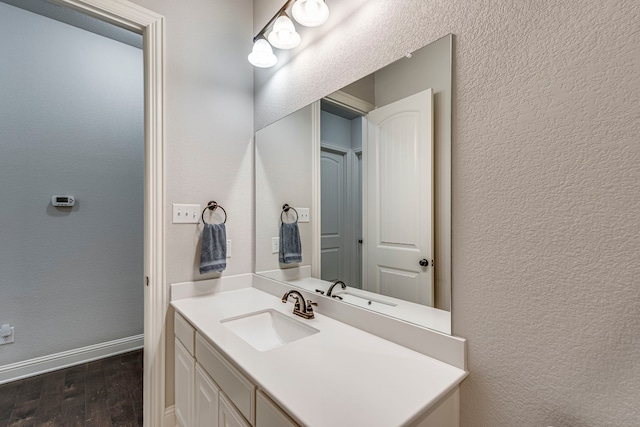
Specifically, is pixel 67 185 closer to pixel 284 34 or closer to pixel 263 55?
pixel 263 55

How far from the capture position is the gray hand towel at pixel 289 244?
1740 mm

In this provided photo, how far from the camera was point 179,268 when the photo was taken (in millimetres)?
1696

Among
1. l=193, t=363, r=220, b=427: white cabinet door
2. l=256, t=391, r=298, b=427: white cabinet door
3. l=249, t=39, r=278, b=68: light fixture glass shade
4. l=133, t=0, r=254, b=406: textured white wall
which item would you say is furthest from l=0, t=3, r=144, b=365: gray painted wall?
l=256, t=391, r=298, b=427: white cabinet door

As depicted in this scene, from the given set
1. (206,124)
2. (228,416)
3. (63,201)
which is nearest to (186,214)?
(206,124)

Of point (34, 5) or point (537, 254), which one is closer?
point (537, 254)

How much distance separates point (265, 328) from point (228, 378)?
44 centimetres

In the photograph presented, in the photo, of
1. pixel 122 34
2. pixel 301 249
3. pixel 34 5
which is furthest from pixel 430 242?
pixel 34 5

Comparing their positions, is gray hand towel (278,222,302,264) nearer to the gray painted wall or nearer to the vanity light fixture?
the vanity light fixture

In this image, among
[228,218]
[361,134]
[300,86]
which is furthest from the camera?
[228,218]

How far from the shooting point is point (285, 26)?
1486 mm

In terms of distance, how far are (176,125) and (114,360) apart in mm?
2150

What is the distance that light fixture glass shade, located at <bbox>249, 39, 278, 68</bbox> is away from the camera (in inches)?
65.9

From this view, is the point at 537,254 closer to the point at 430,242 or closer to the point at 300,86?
the point at 430,242

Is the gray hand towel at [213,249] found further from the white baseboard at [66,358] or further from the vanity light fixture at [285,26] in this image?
the white baseboard at [66,358]
